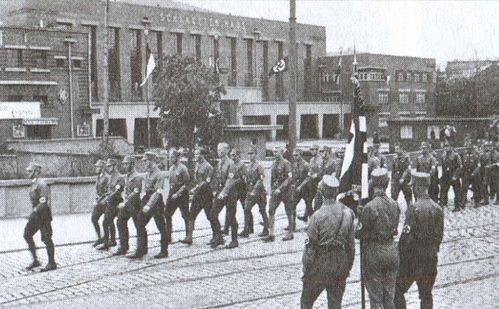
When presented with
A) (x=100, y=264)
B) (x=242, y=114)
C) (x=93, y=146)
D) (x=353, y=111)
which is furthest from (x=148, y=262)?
(x=242, y=114)

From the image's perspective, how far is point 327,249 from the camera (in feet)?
23.2

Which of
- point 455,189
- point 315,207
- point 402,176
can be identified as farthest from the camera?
point 455,189

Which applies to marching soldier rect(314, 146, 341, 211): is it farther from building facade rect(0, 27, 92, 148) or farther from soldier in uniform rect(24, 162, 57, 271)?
building facade rect(0, 27, 92, 148)

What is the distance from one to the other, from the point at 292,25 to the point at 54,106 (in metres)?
29.6

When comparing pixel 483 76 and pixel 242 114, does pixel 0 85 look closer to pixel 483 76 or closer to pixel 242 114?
pixel 242 114

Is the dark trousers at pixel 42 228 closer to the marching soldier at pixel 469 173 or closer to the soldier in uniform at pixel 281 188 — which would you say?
the soldier in uniform at pixel 281 188

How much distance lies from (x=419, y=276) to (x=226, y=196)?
6.17 metres

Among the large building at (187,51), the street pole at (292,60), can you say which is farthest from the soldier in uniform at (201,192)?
the large building at (187,51)

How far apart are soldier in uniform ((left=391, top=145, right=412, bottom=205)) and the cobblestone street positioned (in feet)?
11.7

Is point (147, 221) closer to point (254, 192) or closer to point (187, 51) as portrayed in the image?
point (254, 192)

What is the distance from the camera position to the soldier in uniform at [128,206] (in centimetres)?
1248

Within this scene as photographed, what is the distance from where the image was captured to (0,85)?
3962 centimetres

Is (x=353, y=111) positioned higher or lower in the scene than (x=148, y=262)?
higher

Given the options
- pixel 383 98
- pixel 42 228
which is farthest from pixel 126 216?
pixel 383 98
